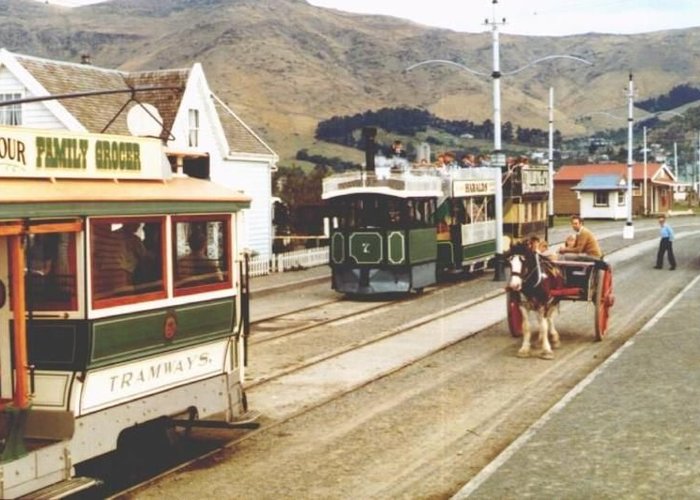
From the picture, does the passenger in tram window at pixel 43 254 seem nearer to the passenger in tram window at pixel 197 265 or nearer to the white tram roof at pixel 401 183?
the passenger in tram window at pixel 197 265

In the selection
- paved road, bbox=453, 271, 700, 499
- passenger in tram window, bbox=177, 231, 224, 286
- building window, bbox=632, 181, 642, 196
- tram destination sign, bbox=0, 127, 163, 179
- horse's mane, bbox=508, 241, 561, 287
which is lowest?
paved road, bbox=453, 271, 700, 499

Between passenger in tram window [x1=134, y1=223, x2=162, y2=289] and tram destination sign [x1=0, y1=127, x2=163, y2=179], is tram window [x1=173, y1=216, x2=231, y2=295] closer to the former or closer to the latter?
passenger in tram window [x1=134, y1=223, x2=162, y2=289]

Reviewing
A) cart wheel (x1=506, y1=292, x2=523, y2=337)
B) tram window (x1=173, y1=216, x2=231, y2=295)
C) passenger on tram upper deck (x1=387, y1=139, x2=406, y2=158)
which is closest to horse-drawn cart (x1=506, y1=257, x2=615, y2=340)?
cart wheel (x1=506, y1=292, x2=523, y2=337)

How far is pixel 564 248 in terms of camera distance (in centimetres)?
1728

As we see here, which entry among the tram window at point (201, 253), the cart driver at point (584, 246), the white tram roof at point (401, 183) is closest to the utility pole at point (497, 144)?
the white tram roof at point (401, 183)

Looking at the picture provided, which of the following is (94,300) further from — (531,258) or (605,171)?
(605,171)

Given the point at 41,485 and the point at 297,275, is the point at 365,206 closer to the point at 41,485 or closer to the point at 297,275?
the point at 297,275

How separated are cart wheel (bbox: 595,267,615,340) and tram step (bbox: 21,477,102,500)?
33.2 feet

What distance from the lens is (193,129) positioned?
2916 centimetres

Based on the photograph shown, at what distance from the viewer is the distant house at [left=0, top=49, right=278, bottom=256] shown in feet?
84.9

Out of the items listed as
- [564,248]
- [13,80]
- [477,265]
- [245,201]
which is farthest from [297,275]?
[245,201]

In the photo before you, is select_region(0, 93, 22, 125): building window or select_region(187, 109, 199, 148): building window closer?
select_region(0, 93, 22, 125): building window

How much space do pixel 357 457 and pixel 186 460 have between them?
64.6 inches

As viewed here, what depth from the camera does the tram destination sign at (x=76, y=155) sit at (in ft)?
24.7
